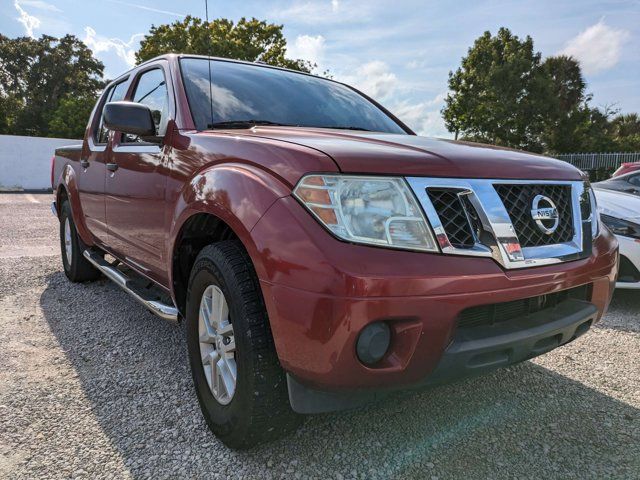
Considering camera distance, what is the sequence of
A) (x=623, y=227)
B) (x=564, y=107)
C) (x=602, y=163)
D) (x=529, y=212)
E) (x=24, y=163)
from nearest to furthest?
1. (x=529, y=212)
2. (x=623, y=227)
3. (x=24, y=163)
4. (x=602, y=163)
5. (x=564, y=107)

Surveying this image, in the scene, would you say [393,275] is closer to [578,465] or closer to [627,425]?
[578,465]

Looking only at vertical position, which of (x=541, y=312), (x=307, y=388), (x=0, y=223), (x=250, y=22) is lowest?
(x=0, y=223)

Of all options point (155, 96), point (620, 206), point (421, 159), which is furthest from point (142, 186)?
point (620, 206)

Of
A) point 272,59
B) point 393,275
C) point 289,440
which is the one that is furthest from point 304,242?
point 272,59

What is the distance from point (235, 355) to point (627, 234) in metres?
3.67

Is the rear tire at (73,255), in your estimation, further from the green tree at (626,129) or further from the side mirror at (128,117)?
the green tree at (626,129)

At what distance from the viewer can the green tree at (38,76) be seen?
36.7 metres

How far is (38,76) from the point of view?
125 ft

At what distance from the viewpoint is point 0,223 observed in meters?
8.62

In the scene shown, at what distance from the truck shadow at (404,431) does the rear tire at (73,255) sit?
1686mm

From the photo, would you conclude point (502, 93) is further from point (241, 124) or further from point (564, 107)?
point (241, 124)

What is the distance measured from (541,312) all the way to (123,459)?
179 centimetres

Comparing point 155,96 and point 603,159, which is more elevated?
point 155,96

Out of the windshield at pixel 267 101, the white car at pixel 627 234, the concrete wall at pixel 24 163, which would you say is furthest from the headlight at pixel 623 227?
the concrete wall at pixel 24 163
